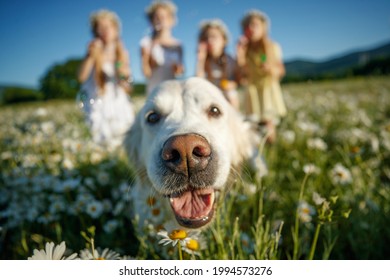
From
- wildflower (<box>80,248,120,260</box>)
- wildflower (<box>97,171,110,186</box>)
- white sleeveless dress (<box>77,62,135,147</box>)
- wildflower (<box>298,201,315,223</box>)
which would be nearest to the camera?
wildflower (<box>80,248,120,260</box>)

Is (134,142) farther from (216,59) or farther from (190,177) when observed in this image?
(216,59)

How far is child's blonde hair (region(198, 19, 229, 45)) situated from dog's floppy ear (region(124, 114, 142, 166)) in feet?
6.90

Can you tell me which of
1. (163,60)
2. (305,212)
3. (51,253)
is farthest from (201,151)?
(163,60)

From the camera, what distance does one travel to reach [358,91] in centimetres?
791

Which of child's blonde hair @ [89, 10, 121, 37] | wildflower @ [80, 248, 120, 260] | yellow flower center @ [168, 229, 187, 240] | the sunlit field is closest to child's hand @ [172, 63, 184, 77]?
child's blonde hair @ [89, 10, 121, 37]

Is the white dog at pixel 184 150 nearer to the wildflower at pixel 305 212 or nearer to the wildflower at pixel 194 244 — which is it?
the wildflower at pixel 194 244

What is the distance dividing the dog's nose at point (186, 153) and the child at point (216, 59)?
8.62 feet

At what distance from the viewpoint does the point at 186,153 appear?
5.23ft

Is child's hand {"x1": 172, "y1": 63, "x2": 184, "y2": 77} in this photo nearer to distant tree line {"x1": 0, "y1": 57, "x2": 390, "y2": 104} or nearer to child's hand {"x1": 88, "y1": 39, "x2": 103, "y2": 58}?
child's hand {"x1": 88, "y1": 39, "x2": 103, "y2": 58}

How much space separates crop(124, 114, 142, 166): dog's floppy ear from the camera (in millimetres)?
2686

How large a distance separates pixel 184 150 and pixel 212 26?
3073mm

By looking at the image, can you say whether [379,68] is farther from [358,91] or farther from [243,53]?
[358,91]

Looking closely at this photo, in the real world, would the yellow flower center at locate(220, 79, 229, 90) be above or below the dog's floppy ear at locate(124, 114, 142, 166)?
above
